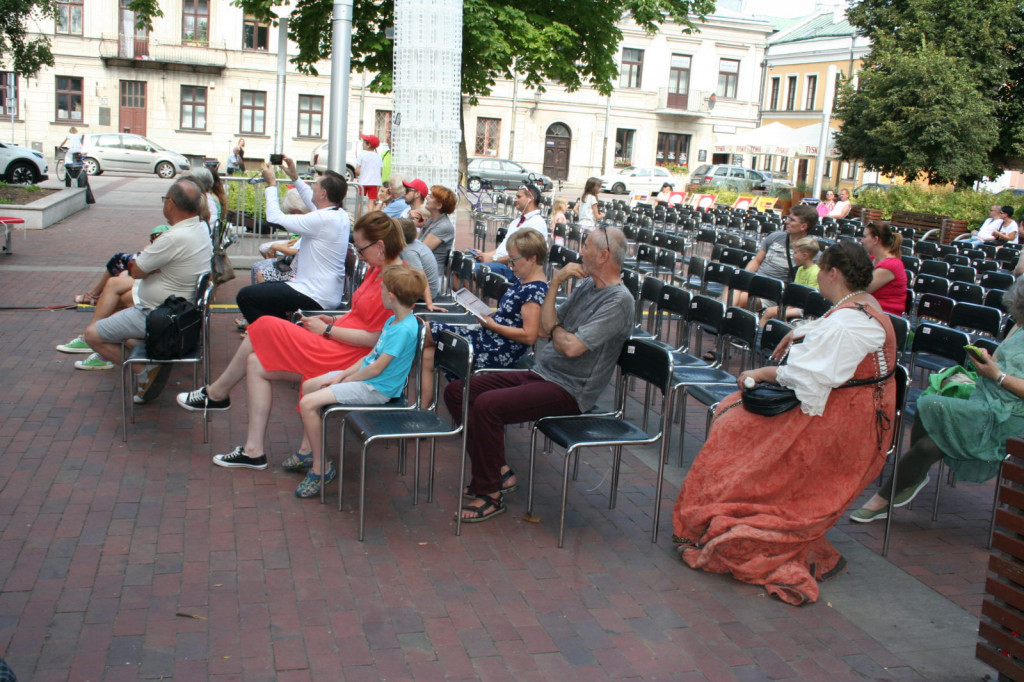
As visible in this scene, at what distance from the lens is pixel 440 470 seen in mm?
5766

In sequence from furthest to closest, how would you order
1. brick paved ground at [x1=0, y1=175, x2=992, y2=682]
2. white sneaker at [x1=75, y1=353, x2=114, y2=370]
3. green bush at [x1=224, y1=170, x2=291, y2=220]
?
green bush at [x1=224, y1=170, x2=291, y2=220]
white sneaker at [x1=75, y1=353, x2=114, y2=370]
brick paved ground at [x1=0, y1=175, x2=992, y2=682]

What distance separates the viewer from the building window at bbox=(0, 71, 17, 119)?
1508 inches

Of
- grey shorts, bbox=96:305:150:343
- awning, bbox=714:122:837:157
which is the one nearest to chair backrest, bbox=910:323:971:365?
grey shorts, bbox=96:305:150:343

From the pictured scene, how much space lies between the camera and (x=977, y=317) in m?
7.70

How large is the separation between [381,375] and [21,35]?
727 inches

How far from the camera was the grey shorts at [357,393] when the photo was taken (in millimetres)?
5059

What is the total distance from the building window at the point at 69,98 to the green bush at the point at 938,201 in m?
30.7

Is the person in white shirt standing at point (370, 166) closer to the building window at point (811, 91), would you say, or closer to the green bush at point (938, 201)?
the green bush at point (938, 201)

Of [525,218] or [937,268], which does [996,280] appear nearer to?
[937,268]

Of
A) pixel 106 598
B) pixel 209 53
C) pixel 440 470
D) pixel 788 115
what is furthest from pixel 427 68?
pixel 788 115

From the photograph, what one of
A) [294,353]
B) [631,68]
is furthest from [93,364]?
[631,68]

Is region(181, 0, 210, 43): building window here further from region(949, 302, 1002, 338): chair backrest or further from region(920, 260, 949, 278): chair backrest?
region(949, 302, 1002, 338): chair backrest

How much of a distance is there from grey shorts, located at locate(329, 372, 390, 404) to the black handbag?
6.29ft

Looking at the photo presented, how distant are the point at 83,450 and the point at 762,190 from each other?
23791 mm
